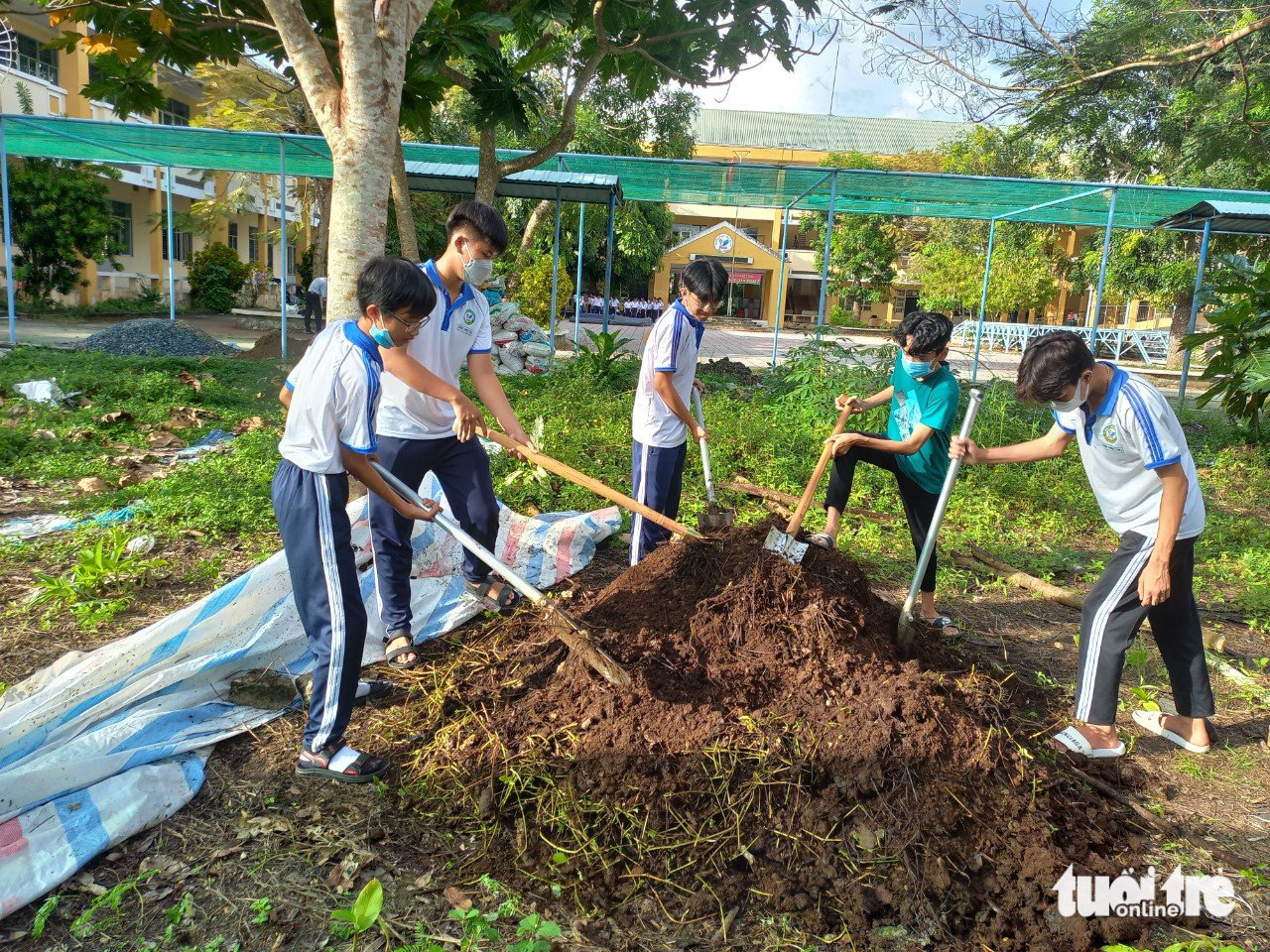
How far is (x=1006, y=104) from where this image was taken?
716cm

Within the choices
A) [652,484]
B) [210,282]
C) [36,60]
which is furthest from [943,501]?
[36,60]

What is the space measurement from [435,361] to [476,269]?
0.41 metres

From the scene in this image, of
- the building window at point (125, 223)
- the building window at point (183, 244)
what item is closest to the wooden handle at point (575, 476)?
the building window at point (125, 223)

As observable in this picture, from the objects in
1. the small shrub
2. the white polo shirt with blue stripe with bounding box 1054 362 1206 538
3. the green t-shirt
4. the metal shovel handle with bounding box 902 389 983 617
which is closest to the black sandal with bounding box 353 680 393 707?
the metal shovel handle with bounding box 902 389 983 617

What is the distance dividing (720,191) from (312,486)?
1112 centimetres

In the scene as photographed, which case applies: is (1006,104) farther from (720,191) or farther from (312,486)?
(312,486)

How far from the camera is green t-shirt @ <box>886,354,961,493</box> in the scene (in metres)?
3.62

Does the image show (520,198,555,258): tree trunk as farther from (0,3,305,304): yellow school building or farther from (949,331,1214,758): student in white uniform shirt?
(949,331,1214,758): student in white uniform shirt

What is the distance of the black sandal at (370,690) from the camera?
10.0 feet

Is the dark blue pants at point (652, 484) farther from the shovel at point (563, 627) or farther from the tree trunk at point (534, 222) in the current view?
the tree trunk at point (534, 222)

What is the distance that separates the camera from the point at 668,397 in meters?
3.58

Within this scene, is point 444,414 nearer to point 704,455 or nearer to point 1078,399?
point 704,455

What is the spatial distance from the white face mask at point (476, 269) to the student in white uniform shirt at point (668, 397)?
720 millimetres

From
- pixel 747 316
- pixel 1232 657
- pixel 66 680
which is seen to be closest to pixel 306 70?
pixel 66 680
